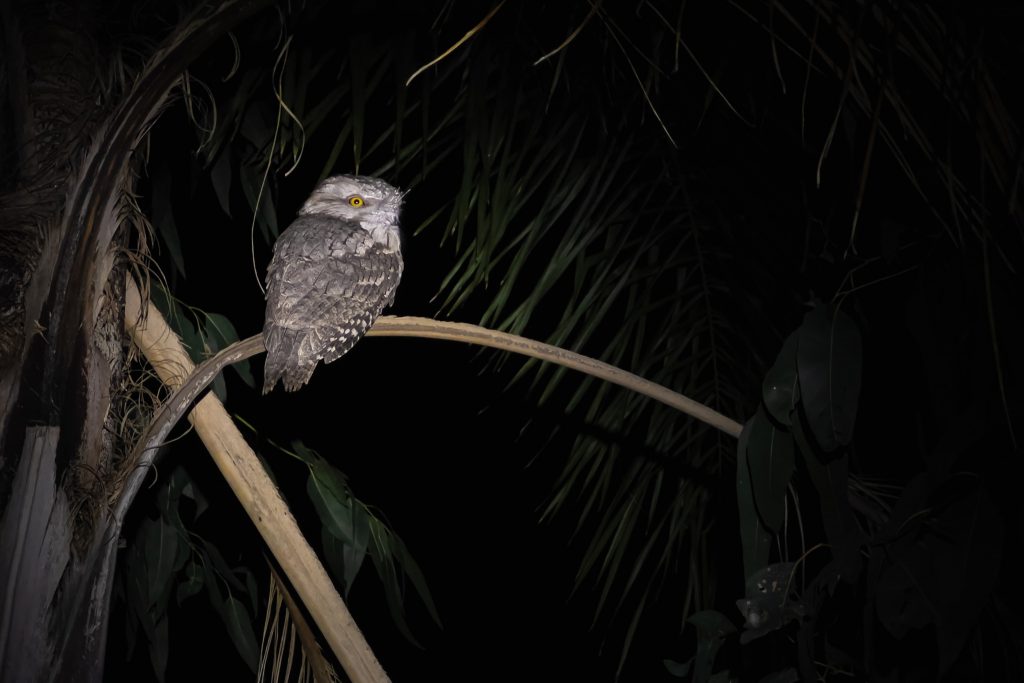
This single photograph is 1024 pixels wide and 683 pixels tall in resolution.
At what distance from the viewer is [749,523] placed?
3.89 feet

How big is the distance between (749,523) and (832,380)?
10.2 inches

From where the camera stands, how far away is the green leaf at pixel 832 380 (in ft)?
3.58

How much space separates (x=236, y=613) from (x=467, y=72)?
1.34 metres

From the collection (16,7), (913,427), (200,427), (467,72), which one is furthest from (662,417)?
(16,7)

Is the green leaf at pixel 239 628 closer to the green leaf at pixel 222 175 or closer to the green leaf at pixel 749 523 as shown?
the green leaf at pixel 222 175

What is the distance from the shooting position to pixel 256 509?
1110mm

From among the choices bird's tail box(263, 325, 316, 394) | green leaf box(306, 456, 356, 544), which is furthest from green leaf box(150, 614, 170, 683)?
bird's tail box(263, 325, 316, 394)

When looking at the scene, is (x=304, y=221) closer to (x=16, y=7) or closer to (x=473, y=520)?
(x=16, y=7)

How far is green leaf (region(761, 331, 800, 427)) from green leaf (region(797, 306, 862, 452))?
28 mm

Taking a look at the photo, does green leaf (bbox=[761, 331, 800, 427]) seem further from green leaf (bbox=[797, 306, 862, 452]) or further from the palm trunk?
the palm trunk

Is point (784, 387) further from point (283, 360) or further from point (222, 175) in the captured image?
point (283, 360)

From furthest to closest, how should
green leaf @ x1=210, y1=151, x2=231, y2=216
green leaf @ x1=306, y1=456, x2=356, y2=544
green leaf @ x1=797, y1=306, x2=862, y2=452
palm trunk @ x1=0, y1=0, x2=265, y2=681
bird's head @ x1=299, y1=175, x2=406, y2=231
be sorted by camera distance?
bird's head @ x1=299, y1=175, x2=406, y2=231 → green leaf @ x1=306, y1=456, x2=356, y2=544 → green leaf @ x1=210, y1=151, x2=231, y2=216 → green leaf @ x1=797, y1=306, x2=862, y2=452 → palm trunk @ x1=0, y1=0, x2=265, y2=681

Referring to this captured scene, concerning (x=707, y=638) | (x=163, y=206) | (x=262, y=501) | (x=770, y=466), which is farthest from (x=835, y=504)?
(x=163, y=206)

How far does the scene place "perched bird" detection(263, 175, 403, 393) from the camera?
6.18 ft
